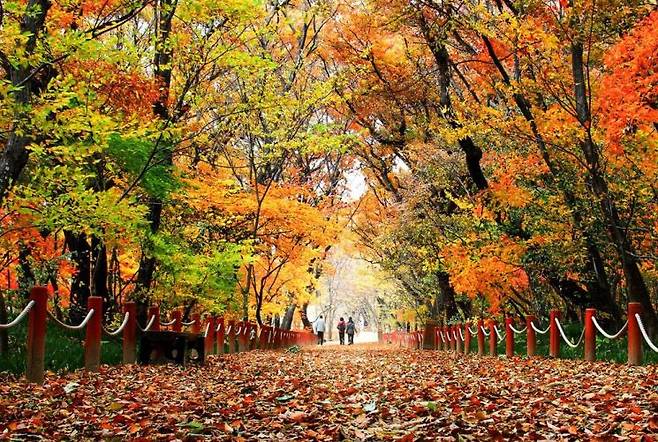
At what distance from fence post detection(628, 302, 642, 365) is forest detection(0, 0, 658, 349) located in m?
2.69

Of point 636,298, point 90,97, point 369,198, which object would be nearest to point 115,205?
point 90,97

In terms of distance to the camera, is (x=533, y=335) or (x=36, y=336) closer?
(x=36, y=336)

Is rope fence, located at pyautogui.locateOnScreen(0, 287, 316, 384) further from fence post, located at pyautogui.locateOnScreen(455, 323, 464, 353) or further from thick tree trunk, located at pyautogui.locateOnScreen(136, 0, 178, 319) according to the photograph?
fence post, located at pyautogui.locateOnScreen(455, 323, 464, 353)

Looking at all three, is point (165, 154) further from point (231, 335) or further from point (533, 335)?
point (533, 335)

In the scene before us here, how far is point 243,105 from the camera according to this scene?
1333 cm

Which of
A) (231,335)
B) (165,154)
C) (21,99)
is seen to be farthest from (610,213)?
(231,335)

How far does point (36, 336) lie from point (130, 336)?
3714mm

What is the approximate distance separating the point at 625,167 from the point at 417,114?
9337mm

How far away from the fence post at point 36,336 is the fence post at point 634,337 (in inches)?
306

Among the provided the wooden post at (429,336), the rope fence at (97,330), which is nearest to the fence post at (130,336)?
the rope fence at (97,330)

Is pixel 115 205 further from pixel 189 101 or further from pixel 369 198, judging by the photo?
pixel 369 198

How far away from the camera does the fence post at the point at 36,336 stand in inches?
295

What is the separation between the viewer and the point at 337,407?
21.8 ft

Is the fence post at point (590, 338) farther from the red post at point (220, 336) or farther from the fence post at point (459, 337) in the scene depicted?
the red post at point (220, 336)
